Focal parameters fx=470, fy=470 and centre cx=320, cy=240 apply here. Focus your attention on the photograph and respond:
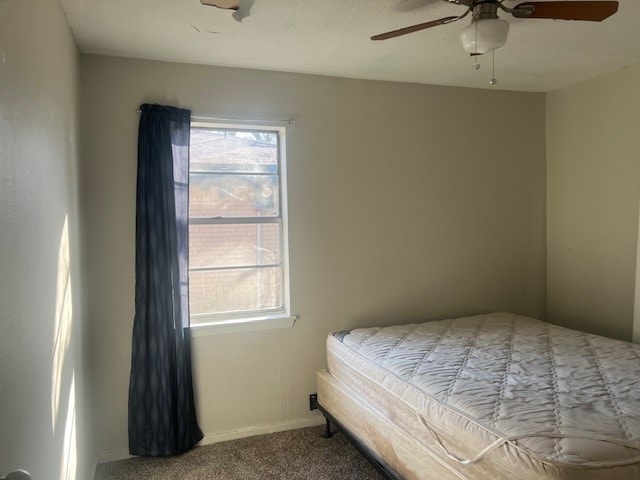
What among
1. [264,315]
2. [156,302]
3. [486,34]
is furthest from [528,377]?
[156,302]

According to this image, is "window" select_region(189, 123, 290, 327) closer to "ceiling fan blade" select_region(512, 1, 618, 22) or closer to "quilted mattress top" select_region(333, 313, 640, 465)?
"quilted mattress top" select_region(333, 313, 640, 465)

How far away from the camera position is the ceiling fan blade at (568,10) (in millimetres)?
1715

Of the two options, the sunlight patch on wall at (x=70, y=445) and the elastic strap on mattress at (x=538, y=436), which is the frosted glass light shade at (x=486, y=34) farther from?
the sunlight patch on wall at (x=70, y=445)

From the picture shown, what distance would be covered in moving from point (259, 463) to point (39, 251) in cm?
177

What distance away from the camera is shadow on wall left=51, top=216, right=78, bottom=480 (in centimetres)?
170

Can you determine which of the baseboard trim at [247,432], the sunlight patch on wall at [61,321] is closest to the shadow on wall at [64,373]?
the sunlight patch on wall at [61,321]

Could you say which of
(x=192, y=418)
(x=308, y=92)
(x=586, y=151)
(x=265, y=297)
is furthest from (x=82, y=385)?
(x=586, y=151)

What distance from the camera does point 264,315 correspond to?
3078mm

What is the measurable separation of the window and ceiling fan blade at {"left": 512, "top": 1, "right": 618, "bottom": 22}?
5.41 feet

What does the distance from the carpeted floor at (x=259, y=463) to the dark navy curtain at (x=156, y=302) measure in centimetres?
12

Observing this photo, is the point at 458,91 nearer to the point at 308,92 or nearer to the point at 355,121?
the point at 355,121

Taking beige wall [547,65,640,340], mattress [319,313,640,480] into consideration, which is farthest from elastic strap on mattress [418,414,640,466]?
beige wall [547,65,640,340]

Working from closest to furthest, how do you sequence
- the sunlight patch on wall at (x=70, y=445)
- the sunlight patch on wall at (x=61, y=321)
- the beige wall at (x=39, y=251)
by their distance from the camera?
the beige wall at (x=39, y=251) < the sunlight patch on wall at (x=61, y=321) < the sunlight patch on wall at (x=70, y=445)

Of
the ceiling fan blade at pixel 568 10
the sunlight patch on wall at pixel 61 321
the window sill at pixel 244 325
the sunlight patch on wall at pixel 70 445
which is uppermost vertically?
the ceiling fan blade at pixel 568 10
